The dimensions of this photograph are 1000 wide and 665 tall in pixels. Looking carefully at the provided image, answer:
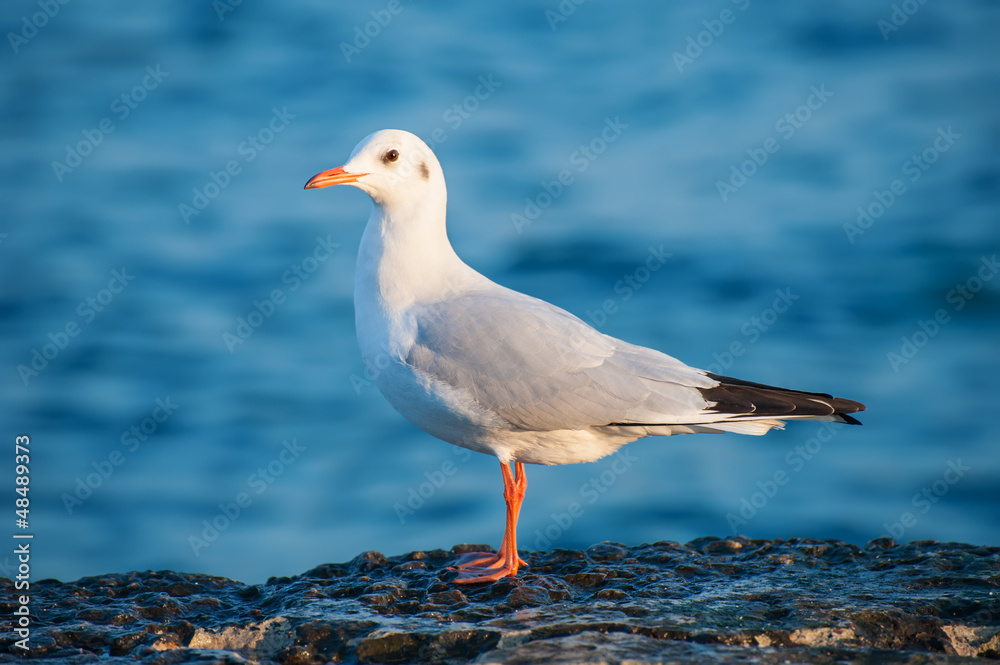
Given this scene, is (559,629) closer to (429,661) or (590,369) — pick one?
(429,661)

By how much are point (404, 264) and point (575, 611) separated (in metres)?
2.53

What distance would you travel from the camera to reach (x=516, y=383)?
5430 millimetres

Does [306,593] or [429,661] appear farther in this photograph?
[306,593]

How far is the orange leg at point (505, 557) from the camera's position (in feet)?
16.9

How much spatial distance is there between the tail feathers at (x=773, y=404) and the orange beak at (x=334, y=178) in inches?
96.9

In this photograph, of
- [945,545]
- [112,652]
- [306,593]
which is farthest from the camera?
[945,545]

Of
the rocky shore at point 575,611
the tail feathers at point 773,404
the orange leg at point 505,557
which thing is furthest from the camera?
the tail feathers at point 773,404

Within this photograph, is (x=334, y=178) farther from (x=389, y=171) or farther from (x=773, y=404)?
(x=773, y=404)

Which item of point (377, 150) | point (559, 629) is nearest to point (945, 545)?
point (559, 629)

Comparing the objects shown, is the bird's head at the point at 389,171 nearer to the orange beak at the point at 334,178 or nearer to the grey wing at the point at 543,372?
the orange beak at the point at 334,178

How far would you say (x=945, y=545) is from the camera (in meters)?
5.47

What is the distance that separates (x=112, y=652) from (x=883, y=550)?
4073mm

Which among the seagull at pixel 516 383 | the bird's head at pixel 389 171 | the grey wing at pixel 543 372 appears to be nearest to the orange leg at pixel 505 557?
the seagull at pixel 516 383

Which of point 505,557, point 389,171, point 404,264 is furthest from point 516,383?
point 389,171
